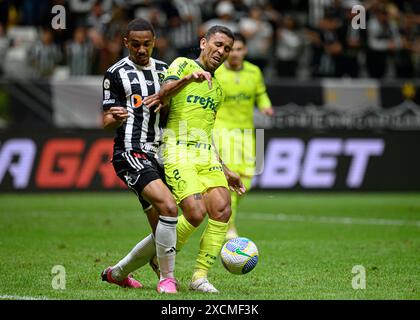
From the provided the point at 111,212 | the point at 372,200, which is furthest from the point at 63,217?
the point at 372,200

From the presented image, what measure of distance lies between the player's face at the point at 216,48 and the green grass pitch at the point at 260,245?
2.24 m

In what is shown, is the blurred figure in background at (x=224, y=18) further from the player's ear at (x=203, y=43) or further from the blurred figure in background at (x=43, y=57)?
the player's ear at (x=203, y=43)

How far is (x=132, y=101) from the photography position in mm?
8812

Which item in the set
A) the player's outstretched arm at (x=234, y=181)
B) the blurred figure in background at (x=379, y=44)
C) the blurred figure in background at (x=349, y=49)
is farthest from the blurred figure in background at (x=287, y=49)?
the player's outstretched arm at (x=234, y=181)

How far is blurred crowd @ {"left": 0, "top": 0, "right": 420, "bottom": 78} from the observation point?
21812mm

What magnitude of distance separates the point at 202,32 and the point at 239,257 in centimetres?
1373

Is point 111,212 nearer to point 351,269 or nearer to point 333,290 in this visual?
point 351,269

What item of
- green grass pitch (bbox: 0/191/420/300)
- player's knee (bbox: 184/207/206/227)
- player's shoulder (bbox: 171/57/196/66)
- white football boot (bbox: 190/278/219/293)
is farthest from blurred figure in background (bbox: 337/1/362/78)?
white football boot (bbox: 190/278/219/293)

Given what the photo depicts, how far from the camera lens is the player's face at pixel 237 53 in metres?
13.8

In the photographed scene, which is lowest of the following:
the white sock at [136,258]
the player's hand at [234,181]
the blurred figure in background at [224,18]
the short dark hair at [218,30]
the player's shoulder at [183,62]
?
the white sock at [136,258]

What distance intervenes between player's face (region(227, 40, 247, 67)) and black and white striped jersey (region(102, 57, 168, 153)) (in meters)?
5.01

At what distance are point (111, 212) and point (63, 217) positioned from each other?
4.28 feet
